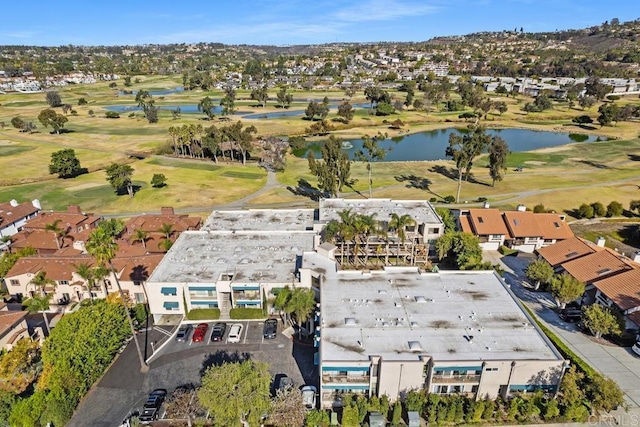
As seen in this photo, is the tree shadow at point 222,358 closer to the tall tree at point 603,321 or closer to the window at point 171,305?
the window at point 171,305

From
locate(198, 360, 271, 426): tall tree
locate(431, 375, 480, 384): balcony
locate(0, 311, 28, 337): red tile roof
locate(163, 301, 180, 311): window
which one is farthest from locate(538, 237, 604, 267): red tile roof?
locate(0, 311, 28, 337): red tile roof

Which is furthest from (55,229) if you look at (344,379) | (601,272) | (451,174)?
(451,174)

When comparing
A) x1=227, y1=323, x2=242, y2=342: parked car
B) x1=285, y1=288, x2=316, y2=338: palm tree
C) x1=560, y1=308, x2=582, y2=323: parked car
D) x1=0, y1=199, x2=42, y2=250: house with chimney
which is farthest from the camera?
x1=0, y1=199, x2=42, y2=250: house with chimney

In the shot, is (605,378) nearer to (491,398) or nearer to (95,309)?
(491,398)

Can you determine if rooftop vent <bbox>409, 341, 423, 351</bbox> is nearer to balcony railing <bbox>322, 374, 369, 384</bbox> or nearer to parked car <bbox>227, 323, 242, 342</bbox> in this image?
balcony railing <bbox>322, 374, 369, 384</bbox>

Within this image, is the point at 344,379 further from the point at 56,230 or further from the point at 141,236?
the point at 56,230

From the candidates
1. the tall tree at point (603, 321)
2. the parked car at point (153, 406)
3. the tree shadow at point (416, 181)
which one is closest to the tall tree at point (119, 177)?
the parked car at point (153, 406)
